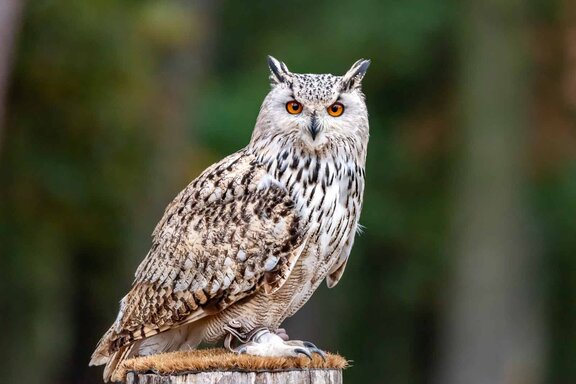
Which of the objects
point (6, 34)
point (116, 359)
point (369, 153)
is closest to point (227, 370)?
point (116, 359)

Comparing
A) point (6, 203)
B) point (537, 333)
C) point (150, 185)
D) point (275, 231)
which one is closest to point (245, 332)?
point (275, 231)

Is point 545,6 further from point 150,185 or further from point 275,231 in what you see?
point 275,231

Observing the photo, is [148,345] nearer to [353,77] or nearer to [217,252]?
[217,252]

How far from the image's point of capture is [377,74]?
23.5 m

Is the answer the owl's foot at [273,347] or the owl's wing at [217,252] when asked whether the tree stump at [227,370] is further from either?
the owl's wing at [217,252]

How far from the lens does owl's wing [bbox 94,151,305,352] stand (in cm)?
711

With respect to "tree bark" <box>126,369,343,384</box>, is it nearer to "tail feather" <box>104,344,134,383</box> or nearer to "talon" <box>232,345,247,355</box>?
"talon" <box>232,345,247,355</box>

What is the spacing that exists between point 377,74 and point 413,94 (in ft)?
5.34

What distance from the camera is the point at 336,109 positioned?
7.31 meters

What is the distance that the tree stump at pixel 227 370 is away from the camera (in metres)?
6.38

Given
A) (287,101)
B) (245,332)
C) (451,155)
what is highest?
(451,155)

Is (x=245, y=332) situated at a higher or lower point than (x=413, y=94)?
lower

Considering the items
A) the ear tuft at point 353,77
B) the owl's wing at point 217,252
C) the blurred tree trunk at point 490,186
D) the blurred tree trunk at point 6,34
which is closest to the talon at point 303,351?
the owl's wing at point 217,252

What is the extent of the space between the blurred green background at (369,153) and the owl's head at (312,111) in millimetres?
6901
